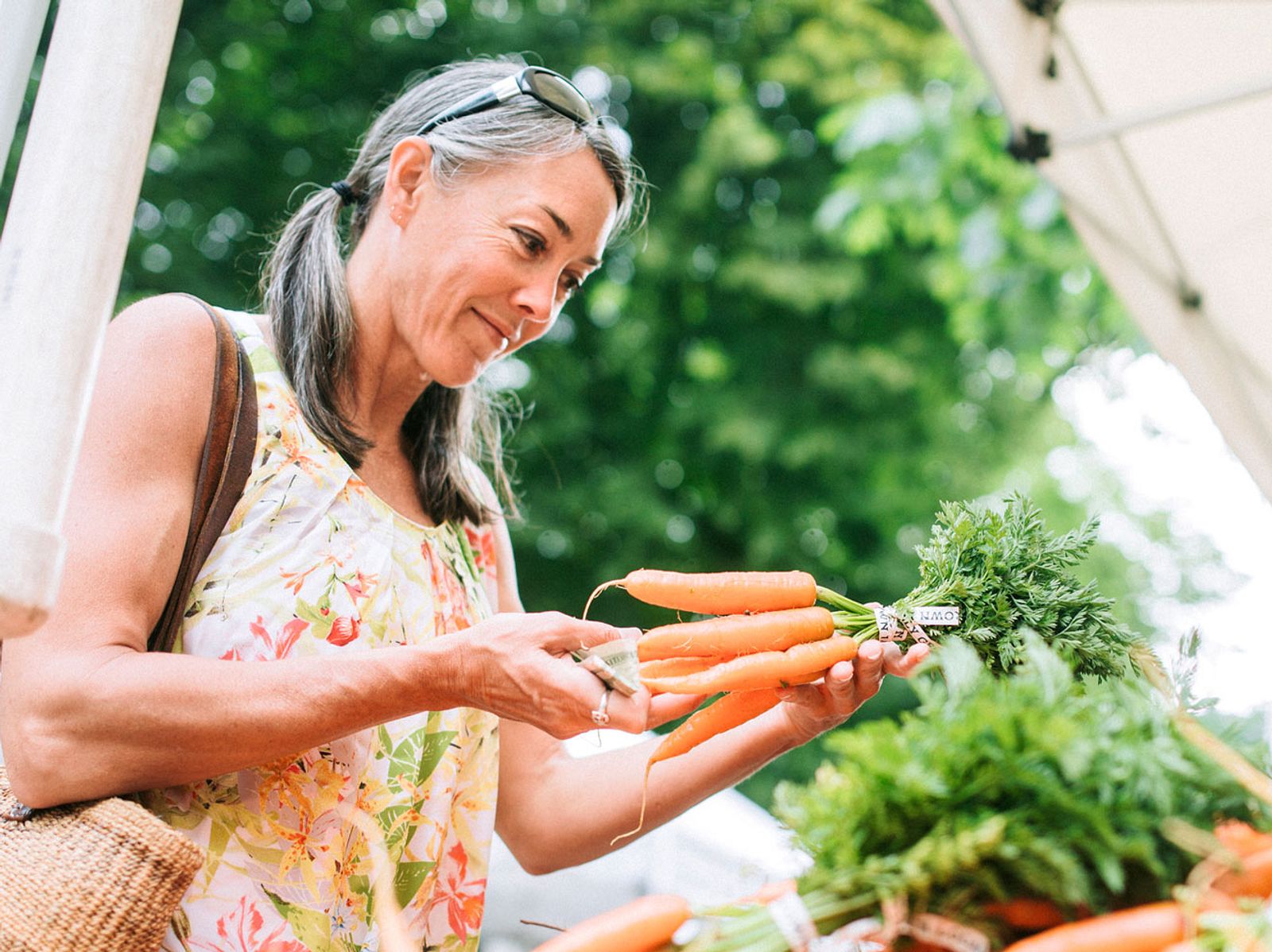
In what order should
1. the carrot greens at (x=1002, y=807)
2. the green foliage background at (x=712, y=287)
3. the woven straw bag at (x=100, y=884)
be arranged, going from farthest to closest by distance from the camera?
the green foliage background at (x=712, y=287) < the woven straw bag at (x=100, y=884) < the carrot greens at (x=1002, y=807)

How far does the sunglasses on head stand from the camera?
6.52 feet

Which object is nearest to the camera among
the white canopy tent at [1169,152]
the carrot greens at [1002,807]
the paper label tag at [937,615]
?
the carrot greens at [1002,807]

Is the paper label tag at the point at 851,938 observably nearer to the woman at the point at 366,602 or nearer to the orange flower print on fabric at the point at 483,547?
the woman at the point at 366,602

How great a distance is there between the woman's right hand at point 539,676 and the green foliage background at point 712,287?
197 inches

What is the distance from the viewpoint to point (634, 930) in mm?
1330

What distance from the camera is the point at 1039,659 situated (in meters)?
1.23

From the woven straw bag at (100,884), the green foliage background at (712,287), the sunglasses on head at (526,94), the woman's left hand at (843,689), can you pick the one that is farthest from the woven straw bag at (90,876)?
the green foliage background at (712,287)

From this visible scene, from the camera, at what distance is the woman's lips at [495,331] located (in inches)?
76.5

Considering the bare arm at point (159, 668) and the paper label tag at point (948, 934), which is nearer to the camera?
the paper label tag at point (948, 934)

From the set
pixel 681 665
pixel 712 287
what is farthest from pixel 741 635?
pixel 712 287

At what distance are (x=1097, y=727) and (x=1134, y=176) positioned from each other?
1.99 metres

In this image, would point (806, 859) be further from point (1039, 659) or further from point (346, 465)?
point (346, 465)

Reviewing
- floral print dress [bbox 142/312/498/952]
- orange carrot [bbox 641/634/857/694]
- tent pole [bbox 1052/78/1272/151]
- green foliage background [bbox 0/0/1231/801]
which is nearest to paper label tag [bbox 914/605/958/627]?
orange carrot [bbox 641/634/857/694]

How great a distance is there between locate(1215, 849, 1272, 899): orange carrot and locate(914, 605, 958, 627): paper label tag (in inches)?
22.6
